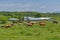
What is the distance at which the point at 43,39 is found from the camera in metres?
13.0

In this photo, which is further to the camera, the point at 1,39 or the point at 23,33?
the point at 23,33

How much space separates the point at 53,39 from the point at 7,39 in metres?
3.18

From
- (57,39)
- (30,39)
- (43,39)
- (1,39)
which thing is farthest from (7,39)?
(57,39)

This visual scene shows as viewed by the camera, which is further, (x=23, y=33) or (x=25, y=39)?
(x=23, y=33)

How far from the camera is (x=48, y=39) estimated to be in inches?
518

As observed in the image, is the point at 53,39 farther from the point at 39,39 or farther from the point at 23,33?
the point at 23,33

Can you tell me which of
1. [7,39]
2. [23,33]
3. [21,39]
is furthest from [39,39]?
[23,33]

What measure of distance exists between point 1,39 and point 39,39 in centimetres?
265

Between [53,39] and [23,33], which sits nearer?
[53,39]

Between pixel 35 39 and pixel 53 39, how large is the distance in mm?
1289

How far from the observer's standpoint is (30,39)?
12.9 metres

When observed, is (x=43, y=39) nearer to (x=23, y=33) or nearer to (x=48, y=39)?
(x=48, y=39)

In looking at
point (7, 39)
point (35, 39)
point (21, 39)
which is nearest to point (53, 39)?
point (35, 39)

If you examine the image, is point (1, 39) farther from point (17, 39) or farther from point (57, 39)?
point (57, 39)
